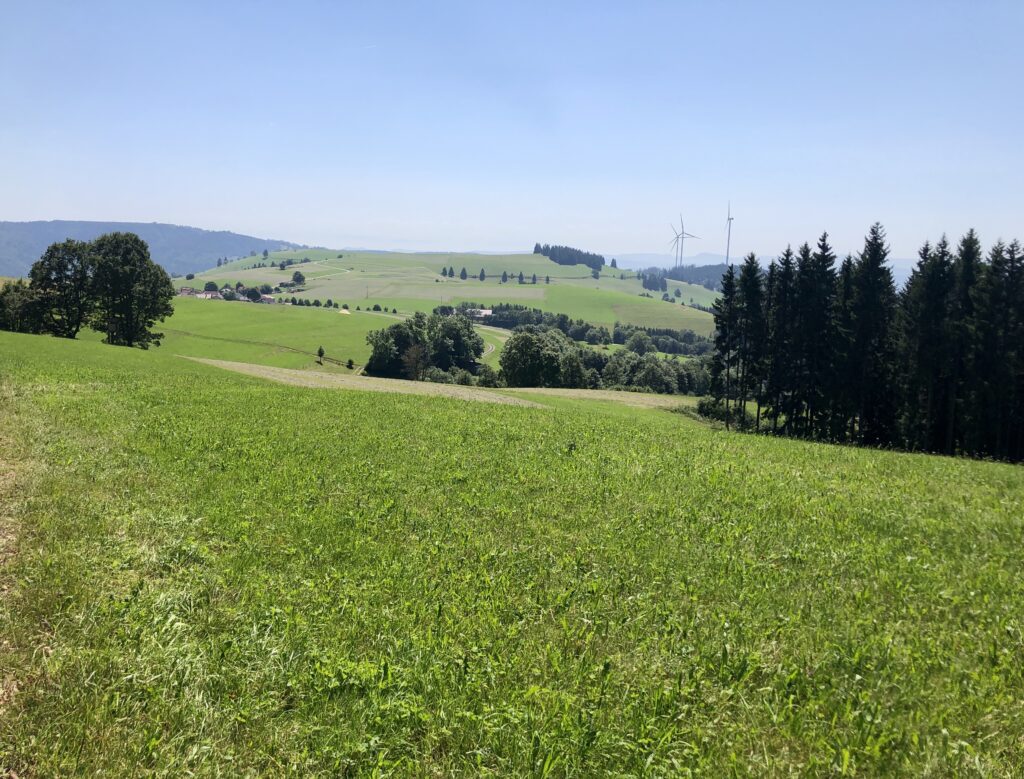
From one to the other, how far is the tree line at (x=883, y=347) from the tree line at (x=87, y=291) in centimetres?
8043

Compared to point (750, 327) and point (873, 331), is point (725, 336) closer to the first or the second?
point (750, 327)

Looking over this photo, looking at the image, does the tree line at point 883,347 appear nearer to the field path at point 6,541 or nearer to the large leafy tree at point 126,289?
the field path at point 6,541

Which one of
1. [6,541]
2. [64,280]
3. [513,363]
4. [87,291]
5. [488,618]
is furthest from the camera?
[513,363]

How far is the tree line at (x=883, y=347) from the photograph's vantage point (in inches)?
1769

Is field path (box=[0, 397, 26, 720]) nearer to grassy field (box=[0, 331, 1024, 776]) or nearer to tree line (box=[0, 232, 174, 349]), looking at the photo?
grassy field (box=[0, 331, 1024, 776])

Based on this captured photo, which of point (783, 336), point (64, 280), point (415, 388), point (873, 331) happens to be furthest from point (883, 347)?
point (64, 280)

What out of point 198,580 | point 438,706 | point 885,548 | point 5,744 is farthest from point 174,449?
point 885,548

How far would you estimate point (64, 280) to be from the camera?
76562mm

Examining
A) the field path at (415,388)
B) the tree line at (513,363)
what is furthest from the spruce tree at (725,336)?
the tree line at (513,363)

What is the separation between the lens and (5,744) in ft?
16.3

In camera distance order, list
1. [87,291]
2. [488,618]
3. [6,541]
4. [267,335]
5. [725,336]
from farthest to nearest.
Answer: [267,335], [87,291], [725,336], [6,541], [488,618]

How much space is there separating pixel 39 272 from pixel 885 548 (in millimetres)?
100658

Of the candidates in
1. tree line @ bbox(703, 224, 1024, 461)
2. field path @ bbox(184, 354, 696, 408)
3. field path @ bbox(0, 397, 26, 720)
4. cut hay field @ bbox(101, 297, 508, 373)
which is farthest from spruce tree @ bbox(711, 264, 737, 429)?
cut hay field @ bbox(101, 297, 508, 373)

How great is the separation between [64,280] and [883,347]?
10389 cm
